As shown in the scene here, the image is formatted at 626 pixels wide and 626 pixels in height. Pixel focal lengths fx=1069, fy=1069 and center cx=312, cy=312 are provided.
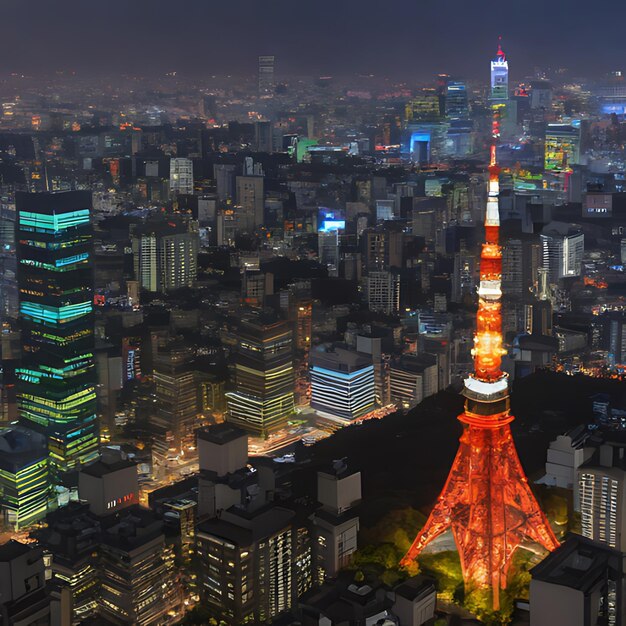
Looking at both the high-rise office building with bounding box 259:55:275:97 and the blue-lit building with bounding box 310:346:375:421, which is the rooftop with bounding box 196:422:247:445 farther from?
the high-rise office building with bounding box 259:55:275:97

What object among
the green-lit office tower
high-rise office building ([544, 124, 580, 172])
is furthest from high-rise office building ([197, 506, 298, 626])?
high-rise office building ([544, 124, 580, 172])

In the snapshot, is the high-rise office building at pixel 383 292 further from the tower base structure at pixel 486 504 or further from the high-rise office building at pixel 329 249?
the tower base structure at pixel 486 504

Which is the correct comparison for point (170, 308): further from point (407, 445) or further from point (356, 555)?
point (356, 555)

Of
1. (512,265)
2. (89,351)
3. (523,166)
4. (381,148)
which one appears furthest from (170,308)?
(381,148)

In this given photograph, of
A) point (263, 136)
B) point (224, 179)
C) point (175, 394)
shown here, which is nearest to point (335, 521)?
point (175, 394)

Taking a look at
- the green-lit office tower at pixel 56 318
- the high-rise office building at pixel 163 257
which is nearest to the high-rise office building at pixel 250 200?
the high-rise office building at pixel 163 257
